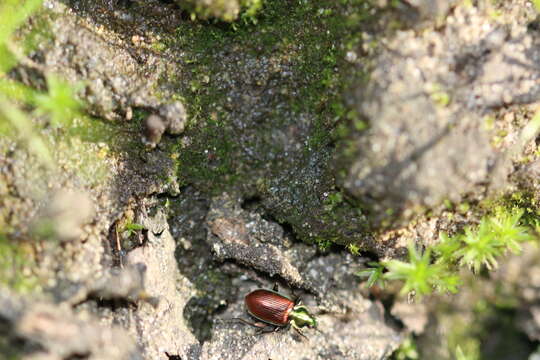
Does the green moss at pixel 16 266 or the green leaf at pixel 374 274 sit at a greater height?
the green moss at pixel 16 266

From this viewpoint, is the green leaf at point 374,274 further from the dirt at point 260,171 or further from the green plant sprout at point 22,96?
the green plant sprout at point 22,96

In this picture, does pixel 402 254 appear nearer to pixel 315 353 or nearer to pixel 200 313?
pixel 315 353

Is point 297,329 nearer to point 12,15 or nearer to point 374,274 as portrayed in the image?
point 374,274

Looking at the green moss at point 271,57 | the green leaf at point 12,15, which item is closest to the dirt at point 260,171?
the green moss at point 271,57

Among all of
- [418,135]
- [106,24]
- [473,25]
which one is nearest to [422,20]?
[473,25]

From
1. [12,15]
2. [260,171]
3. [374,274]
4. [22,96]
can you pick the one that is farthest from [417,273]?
[12,15]

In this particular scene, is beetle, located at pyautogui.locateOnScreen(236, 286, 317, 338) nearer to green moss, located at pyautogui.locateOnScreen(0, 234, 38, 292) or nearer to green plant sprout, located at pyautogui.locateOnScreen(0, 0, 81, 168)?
green moss, located at pyautogui.locateOnScreen(0, 234, 38, 292)

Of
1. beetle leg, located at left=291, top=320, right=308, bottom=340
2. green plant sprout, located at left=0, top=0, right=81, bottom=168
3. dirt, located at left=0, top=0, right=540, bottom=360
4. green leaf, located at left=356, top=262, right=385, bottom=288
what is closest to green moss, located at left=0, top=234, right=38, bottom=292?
dirt, located at left=0, top=0, right=540, bottom=360
